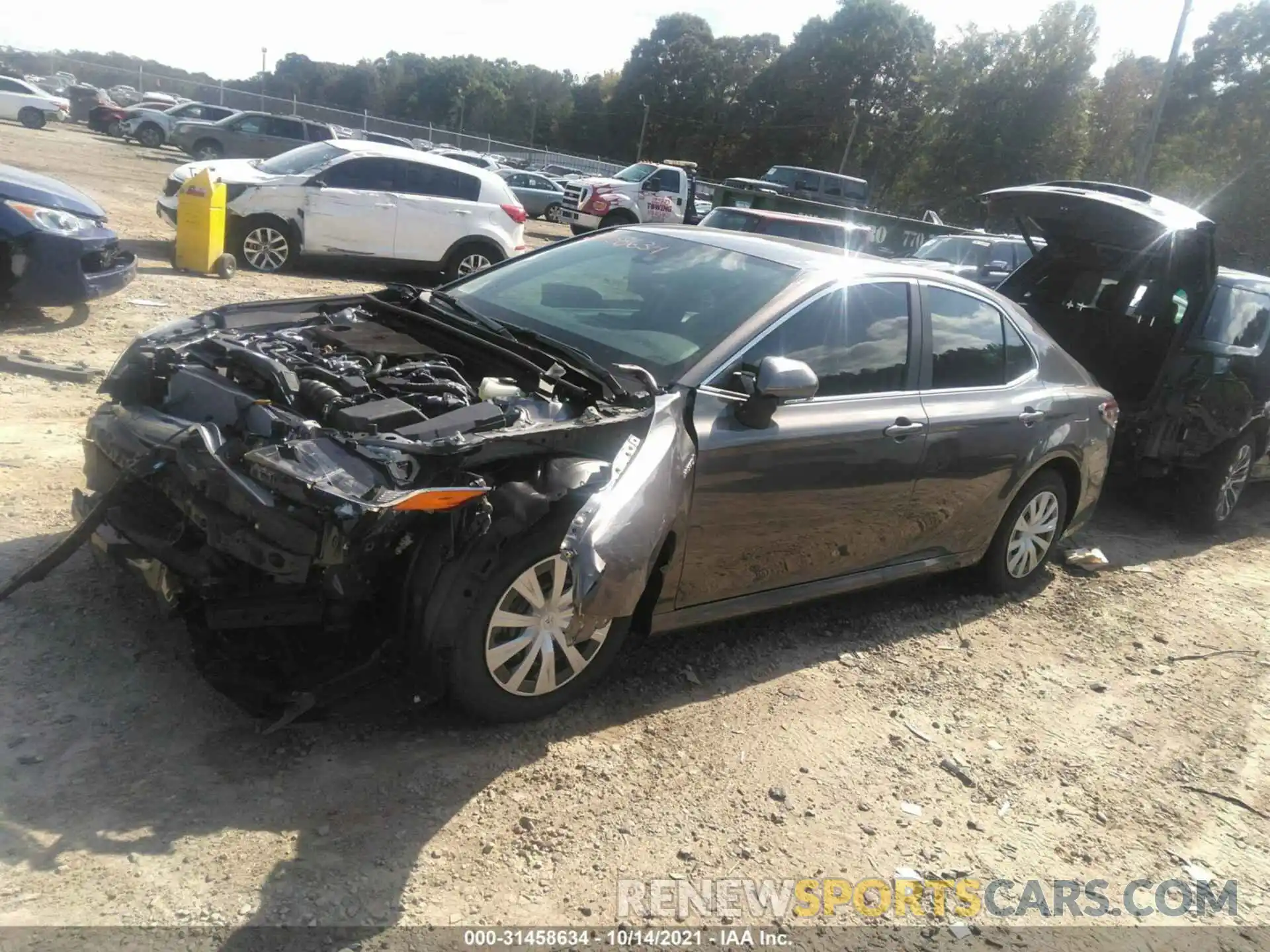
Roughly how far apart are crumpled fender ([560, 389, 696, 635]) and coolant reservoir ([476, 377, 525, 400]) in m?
0.49

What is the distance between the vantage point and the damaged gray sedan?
3053 mm

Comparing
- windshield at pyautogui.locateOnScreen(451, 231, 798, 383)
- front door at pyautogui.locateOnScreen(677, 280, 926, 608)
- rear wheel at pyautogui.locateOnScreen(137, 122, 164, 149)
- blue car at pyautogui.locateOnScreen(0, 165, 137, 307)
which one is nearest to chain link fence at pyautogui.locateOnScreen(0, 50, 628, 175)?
rear wheel at pyautogui.locateOnScreen(137, 122, 164, 149)

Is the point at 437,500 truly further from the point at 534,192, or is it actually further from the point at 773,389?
the point at 534,192

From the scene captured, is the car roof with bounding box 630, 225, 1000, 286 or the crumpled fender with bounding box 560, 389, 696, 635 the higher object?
the car roof with bounding box 630, 225, 1000, 286

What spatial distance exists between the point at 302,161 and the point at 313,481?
1076 centimetres

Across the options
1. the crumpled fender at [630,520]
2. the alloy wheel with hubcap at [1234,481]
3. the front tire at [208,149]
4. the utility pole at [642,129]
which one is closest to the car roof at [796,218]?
the alloy wheel with hubcap at [1234,481]

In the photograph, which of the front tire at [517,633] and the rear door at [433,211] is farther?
the rear door at [433,211]

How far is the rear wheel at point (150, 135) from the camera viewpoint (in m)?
30.3

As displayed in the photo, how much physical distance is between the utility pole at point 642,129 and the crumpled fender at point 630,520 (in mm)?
59973

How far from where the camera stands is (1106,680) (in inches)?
187

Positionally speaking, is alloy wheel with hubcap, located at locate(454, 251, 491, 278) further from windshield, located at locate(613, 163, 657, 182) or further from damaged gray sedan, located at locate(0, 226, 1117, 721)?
windshield, located at locate(613, 163, 657, 182)

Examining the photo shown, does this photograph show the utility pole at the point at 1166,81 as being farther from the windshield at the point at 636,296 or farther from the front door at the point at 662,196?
the windshield at the point at 636,296

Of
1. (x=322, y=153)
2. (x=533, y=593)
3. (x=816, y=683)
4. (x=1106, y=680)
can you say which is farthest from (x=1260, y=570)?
(x=322, y=153)

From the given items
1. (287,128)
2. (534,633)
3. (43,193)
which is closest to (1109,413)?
(534,633)
